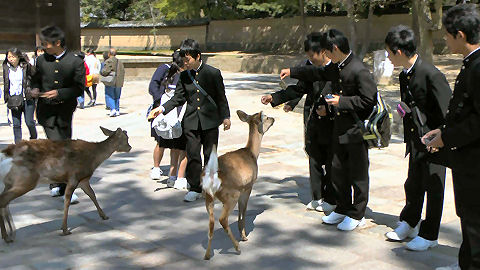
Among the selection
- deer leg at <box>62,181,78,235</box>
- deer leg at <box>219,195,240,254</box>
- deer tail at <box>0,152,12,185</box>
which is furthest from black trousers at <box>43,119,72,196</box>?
deer leg at <box>219,195,240,254</box>

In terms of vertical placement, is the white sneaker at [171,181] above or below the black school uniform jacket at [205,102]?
below

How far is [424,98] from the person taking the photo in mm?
4789

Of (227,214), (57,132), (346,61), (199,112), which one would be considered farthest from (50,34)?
(346,61)

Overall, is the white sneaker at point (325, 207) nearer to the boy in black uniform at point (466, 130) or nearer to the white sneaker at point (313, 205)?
the white sneaker at point (313, 205)

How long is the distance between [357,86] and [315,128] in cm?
99

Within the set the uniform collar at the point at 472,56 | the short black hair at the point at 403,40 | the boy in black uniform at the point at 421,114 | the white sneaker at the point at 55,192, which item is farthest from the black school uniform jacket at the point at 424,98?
the white sneaker at the point at 55,192

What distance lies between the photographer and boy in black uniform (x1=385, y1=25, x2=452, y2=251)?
4.75m

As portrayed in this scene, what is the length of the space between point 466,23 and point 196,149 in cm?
365

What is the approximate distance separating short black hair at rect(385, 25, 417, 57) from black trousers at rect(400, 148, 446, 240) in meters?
0.84

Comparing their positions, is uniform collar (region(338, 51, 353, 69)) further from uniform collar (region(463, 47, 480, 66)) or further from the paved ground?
uniform collar (region(463, 47, 480, 66))

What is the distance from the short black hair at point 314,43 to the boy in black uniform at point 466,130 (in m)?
2.03

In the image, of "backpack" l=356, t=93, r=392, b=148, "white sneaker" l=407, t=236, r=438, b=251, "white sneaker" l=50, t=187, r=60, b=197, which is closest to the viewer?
"white sneaker" l=407, t=236, r=438, b=251

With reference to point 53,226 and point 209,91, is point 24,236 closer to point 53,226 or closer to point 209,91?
point 53,226

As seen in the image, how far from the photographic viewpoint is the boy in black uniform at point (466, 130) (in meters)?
3.73
